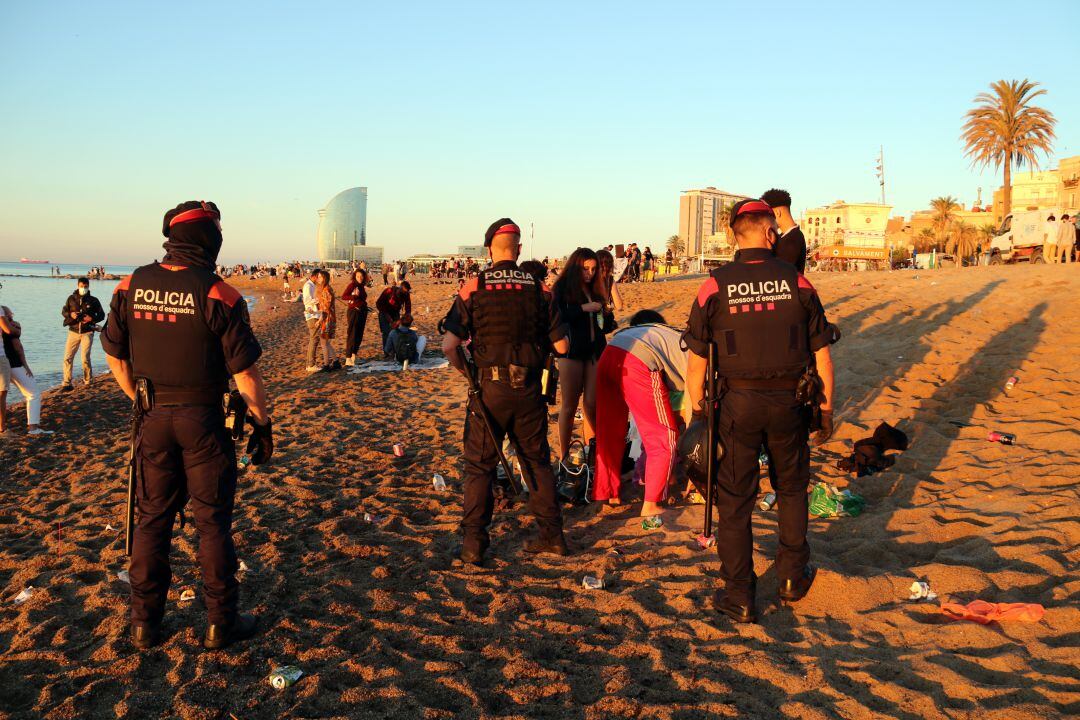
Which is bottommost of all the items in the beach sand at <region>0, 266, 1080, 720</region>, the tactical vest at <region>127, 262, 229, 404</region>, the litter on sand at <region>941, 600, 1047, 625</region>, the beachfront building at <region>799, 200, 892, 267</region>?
the beach sand at <region>0, 266, 1080, 720</region>

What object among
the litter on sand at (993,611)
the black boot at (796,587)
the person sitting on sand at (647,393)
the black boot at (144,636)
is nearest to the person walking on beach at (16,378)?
the black boot at (144,636)

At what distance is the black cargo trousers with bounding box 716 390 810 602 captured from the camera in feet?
11.3

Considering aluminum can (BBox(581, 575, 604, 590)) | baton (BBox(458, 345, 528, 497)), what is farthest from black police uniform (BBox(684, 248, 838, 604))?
baton (BBox(458, 345, 528, 497))

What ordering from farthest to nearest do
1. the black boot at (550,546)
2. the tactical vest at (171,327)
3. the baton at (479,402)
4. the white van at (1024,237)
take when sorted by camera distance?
the white van at (1024,237) < the black boot at (550,546) < the baton at (479,402) < the tactical vest at (171,327)

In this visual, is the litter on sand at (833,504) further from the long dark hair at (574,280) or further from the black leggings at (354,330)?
the black leggings at (354,330)

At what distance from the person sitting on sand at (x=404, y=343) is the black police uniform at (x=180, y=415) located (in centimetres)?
909

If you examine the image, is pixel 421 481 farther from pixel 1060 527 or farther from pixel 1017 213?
pixel 1017 213

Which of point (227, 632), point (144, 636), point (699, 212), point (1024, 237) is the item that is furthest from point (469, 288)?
point (699, 212)

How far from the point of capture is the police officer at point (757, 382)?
343 cm

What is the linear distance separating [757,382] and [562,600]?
5.43 feet

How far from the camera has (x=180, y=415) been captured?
3.22 m

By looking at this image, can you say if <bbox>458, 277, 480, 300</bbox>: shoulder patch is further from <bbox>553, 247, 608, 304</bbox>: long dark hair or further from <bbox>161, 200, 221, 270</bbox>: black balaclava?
<bbox>161, 200, 221, 270</bbox>: black balaclava

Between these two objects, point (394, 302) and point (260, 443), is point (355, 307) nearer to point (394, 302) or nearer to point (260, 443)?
point (394, 302)

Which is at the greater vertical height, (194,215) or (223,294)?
(194,215)
